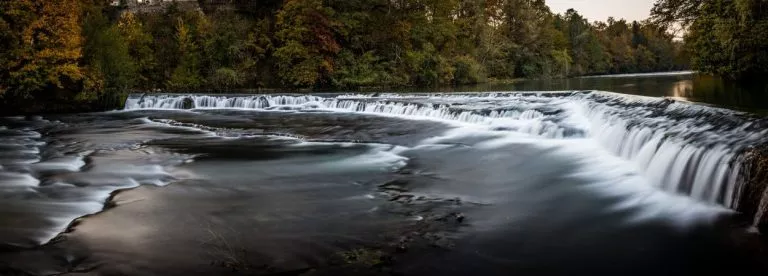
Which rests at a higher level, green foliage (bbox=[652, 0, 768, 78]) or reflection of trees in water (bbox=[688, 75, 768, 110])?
green foliage (bbox=[652, 0, 768, 78])

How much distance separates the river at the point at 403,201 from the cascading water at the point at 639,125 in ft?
0.15

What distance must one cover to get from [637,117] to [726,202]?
19.6 ft

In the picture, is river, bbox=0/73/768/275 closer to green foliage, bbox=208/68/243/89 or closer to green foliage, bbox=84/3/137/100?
green foliage, bbox=84/3/137/100

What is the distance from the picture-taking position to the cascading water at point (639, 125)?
7820mm

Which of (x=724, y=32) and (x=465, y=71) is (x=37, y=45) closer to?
(x=724, y=32)

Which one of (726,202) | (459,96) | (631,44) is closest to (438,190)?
(726,202)

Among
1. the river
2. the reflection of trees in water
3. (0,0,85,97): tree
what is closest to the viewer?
the river

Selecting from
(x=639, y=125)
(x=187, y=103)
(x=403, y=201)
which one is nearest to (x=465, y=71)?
(x=187, y=103)

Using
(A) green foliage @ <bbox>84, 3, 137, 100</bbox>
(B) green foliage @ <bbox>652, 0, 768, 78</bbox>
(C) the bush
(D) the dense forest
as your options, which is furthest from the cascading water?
(C) the bush

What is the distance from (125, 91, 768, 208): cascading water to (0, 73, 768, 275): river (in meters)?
0.05

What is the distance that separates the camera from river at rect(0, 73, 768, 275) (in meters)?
5.64

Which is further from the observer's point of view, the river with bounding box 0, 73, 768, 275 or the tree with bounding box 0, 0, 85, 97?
the tree with bounding box 0, 0, 85, 97

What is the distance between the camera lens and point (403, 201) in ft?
26.9

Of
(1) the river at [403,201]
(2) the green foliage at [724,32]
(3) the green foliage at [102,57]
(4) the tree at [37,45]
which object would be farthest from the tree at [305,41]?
(1) the river at [403,201]
